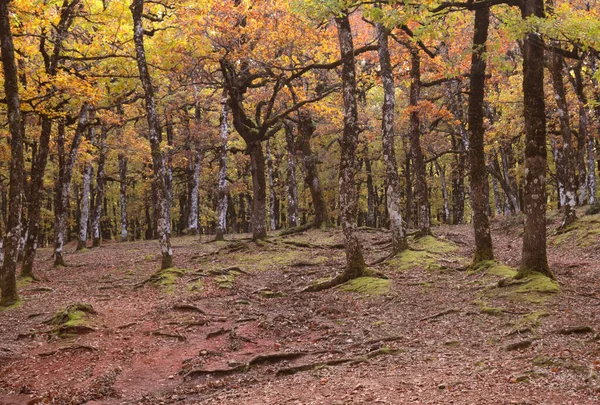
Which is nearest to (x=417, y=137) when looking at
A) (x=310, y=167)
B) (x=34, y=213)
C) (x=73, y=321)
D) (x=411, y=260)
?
(x=411, y=260)

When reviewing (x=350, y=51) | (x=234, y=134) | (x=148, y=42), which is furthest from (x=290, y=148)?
(x=350, y=51)

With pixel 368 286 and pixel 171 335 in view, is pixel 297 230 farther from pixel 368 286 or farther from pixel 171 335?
pixel 171 335

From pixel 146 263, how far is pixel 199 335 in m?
11.7

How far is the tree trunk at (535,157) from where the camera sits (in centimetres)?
1098

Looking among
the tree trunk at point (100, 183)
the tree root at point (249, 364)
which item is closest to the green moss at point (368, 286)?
the tree root at point (249, 364)

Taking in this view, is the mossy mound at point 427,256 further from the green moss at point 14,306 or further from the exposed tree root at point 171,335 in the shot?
the green moss at point 14,306

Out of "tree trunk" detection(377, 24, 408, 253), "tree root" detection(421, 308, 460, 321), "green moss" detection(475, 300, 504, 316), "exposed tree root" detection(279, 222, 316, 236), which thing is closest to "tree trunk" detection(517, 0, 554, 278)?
"green moss" detection(475, 300, 504, 316)

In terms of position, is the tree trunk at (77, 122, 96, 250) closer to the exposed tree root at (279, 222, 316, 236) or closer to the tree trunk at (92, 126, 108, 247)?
the tree trunk at (92, 126, 108, 247)

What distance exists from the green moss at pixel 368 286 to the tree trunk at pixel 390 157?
3610 millimetres

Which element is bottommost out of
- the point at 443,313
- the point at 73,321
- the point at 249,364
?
the point at 249,364

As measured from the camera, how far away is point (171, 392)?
26.8 ft

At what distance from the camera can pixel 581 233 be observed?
18188 mm

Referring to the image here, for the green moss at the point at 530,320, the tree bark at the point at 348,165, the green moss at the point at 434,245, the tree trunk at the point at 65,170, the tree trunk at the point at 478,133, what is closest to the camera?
the green moss at the point at 530,320

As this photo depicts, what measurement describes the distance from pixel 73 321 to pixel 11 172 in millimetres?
4858
